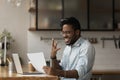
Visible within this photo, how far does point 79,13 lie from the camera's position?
5105 mm

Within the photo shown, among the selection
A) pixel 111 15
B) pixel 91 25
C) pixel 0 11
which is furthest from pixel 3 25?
pixel 111 15

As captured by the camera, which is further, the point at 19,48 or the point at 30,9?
the point at 19,48

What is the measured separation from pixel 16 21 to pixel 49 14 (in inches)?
28.2

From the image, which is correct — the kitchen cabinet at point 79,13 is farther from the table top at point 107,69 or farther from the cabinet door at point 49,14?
the table top at point 107,69

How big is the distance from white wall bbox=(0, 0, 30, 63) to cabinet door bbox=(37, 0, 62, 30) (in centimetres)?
41

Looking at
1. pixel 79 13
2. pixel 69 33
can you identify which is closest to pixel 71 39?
pixel 69 33

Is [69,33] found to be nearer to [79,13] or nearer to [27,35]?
[79,13]

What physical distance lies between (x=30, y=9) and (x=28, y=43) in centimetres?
66

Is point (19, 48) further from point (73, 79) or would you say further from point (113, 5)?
point (73, 79)

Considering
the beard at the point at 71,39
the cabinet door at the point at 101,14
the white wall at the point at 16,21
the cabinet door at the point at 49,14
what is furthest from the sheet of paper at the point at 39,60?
the white wall at the point at 16,21

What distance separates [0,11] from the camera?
5.41m

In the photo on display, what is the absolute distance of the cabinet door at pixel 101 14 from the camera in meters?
5.11

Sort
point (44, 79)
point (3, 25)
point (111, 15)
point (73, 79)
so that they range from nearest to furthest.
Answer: point (44, 79)
point (73, 79)
point (111, 15)
point (3, 25)

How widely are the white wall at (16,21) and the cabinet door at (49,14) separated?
0.41 meters
